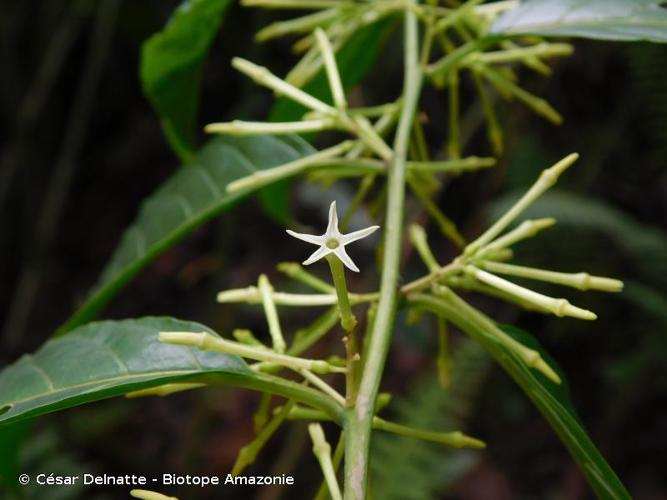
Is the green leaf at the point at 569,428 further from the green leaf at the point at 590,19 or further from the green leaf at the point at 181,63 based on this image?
the green leaf at the point at 181,63

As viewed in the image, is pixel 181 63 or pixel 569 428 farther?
pixel 181 63

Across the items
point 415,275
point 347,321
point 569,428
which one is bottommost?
point 415,275

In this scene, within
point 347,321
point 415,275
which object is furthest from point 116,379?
point 415,275

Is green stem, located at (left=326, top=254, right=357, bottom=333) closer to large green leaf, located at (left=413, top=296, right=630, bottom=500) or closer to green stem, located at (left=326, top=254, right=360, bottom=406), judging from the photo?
green stem, located at (left=326, top=254, right=360, bottom=406)

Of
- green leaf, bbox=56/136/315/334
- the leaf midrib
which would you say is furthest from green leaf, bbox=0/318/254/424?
green leaf, bbox=56/136/315/334

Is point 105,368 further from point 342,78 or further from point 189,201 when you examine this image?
point 342,78

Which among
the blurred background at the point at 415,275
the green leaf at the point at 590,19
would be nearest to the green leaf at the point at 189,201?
the green leaf at the point at 590,19
